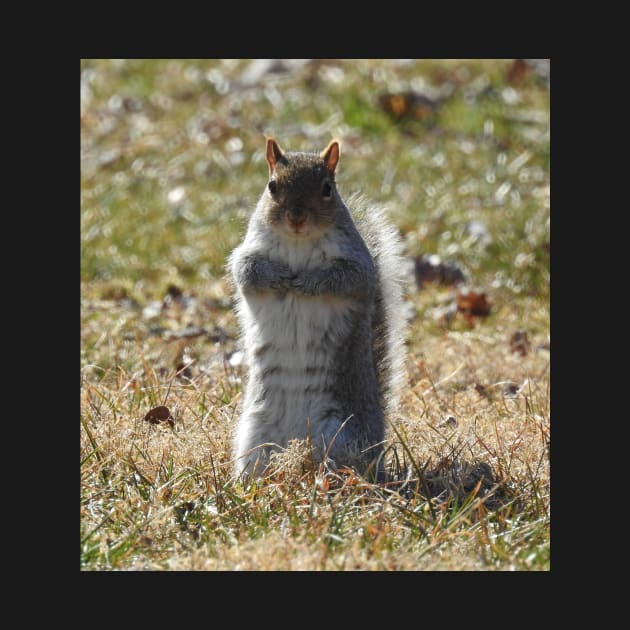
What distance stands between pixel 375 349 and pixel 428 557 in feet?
3.39

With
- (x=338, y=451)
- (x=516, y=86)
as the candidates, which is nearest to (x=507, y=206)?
(x=516, y=86)

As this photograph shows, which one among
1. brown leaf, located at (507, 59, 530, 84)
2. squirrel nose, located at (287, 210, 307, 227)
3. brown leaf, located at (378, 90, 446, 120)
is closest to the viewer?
squirrel nose, located at (287, 210, 307, 227)

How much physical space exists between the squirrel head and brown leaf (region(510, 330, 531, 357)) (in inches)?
58.6

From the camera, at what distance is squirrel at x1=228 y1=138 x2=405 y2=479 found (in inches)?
117

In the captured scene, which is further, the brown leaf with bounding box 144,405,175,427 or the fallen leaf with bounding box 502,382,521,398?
the fallen leaf with bounding box 502,382,521,398

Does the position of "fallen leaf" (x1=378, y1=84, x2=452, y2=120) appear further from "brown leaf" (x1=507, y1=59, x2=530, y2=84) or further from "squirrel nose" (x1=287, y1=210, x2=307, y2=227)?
"squirrel nose" (x1=287, y1=210, x2=307, y2=227)

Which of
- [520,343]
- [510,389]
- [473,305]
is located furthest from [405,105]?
[510,389]

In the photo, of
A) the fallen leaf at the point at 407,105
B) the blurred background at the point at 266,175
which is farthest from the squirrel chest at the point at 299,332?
the fallen leaf at the point at 407,105

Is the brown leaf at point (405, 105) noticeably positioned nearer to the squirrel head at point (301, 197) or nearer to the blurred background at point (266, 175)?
the blurred background at point (266, 175)

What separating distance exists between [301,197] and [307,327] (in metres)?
0.36

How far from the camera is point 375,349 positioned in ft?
11.0

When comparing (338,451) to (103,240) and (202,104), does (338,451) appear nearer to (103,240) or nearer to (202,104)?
(103,240)

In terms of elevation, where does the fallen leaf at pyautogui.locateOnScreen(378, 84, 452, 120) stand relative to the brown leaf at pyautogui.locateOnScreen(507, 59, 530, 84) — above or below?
below

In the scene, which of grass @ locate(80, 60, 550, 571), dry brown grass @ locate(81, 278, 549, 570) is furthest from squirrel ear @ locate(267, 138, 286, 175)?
dry brown grass @ locate(81, 278, 549, 570)
